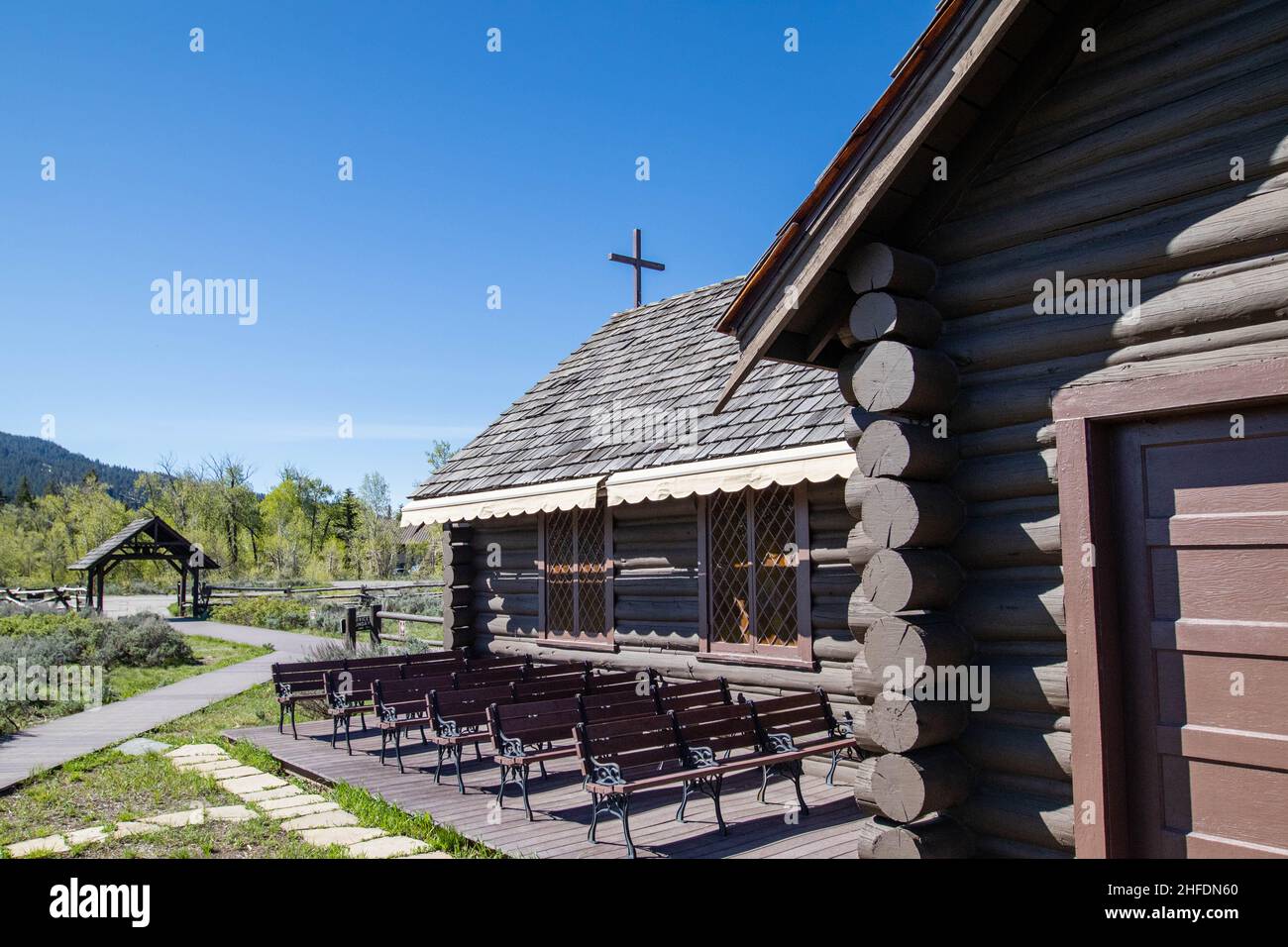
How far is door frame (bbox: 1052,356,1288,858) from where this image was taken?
379cm

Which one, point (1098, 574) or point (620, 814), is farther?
point (620, 814)

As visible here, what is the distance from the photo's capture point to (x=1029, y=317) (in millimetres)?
4391

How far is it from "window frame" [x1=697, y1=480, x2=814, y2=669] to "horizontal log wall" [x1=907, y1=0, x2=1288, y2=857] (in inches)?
144

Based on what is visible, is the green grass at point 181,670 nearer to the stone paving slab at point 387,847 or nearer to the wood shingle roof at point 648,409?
the wood shingle roof at point 648,409

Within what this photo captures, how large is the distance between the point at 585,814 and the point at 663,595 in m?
3.38

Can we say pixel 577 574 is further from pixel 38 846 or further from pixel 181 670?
pixel 181 670

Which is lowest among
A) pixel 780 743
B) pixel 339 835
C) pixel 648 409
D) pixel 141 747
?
pixel 141 747

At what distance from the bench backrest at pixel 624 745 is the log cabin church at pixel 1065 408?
2323 millimetres

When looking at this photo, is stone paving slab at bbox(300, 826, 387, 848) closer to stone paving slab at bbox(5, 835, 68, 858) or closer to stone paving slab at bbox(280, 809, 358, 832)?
stone paving slab at bbox(280, 809, 358, 832)

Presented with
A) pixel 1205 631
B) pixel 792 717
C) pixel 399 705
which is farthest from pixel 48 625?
pixel 1205 631

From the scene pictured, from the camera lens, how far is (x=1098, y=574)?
395cm

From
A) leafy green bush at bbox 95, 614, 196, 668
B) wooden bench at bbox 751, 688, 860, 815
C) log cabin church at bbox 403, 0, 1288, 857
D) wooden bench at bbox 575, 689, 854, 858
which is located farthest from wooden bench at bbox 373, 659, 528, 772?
leafy green bush at bbox 95, 614, 196, 668
